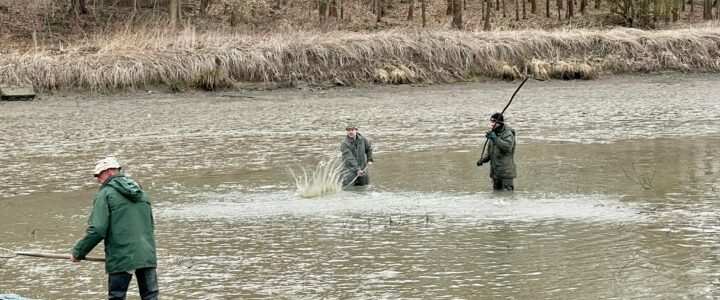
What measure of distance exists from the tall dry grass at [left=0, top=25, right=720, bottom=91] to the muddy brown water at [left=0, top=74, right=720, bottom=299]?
2.32m

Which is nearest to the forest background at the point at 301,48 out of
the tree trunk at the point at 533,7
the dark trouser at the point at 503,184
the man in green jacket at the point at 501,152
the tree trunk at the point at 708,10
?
the tree trunk at the point at 708,10

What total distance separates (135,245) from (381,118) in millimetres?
18892

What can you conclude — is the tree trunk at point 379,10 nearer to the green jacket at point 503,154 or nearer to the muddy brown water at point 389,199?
the muddy brown water at point 389,199

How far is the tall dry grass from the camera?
33250 millimetres

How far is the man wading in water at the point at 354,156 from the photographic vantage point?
1720cm

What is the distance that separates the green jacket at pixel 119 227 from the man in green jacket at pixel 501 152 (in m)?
7.99

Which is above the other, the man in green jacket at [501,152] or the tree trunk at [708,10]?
the tree trunk at [708,10]

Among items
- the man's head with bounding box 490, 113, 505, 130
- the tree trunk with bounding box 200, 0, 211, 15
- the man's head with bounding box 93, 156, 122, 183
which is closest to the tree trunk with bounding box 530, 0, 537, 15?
the tree trunk with bounding box 200, 0, 211, 15

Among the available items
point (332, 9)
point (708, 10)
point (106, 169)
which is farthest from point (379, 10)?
point (106, 169)

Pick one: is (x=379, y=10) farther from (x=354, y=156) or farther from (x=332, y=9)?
(x=354, y=156)

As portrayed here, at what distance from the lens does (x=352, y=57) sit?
119ft

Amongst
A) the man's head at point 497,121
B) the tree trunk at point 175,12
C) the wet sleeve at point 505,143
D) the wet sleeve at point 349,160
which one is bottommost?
the wet sleeve at point 349,160

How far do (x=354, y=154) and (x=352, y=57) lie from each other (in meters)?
19.2

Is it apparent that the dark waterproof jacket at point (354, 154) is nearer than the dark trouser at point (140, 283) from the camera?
No
